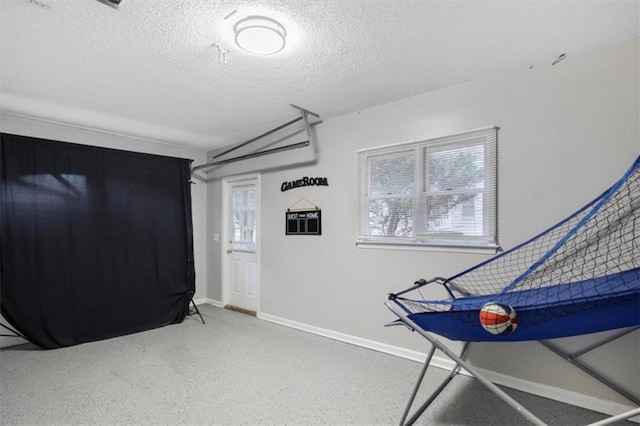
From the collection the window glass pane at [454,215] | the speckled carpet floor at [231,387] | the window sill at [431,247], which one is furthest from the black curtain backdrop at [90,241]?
the window glass pane at [454,215]

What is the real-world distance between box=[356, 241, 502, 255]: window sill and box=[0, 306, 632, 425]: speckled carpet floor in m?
1.07

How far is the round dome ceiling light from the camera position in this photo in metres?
1.92

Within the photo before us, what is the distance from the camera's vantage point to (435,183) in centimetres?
298

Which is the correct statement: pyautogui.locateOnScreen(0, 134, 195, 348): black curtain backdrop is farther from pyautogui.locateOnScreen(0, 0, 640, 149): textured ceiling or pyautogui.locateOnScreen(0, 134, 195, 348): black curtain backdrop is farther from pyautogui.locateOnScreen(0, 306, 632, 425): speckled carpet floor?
pyautogui.locateOnScreen(0, 0, 640, 149): textured ceiling

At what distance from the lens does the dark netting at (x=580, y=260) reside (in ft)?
5.55

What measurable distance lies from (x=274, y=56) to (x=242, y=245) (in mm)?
3190

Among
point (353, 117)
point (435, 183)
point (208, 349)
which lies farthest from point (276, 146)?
point (208, 349)

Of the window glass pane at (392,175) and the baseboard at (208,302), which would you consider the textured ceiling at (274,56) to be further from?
the baseboard at (208,302)

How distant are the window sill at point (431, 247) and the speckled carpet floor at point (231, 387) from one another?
1.07 meters

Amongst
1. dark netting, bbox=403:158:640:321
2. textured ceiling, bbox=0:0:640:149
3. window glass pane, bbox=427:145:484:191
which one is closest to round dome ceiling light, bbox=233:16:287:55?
textured ceiling, bbox=0:0:640:149

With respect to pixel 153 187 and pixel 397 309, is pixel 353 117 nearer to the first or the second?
pixel 397 309

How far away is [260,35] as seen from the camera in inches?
78.5

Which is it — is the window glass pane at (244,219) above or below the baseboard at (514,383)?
above

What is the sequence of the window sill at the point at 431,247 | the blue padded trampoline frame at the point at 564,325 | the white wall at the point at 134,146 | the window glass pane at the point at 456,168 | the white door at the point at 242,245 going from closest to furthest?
1. the blue padded trampoline frame at the point at 564,325
2. the window sill at the point at 431,247
3. the window glass pane at the point at 456,168
4. the white wall at the point at 134,146
5. the white door at the point at 242,245
